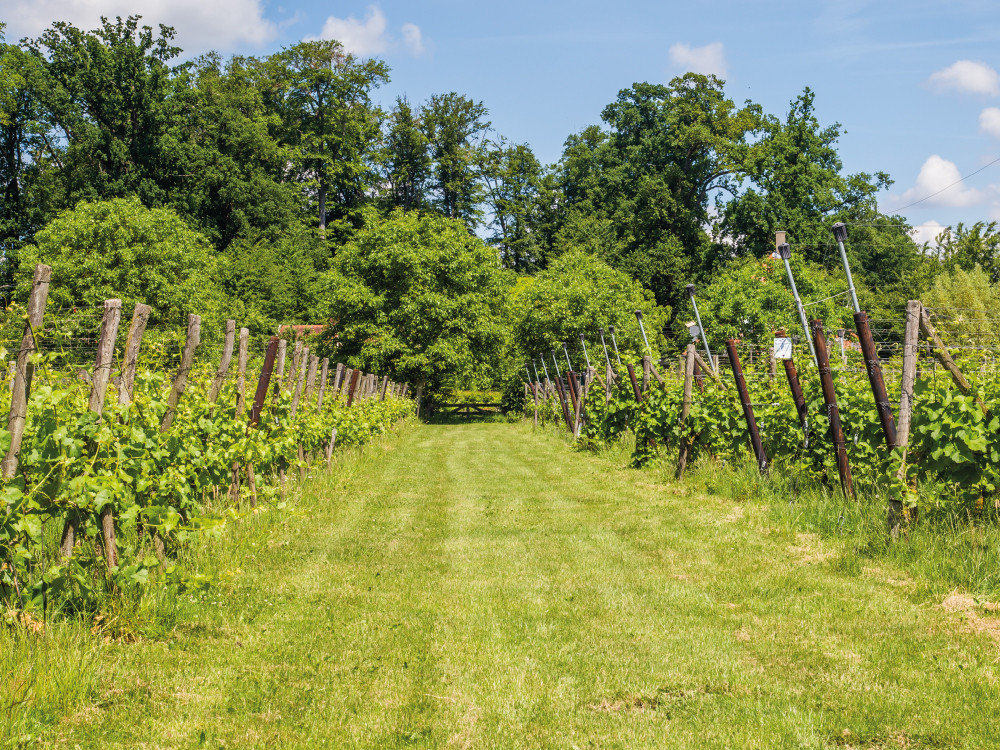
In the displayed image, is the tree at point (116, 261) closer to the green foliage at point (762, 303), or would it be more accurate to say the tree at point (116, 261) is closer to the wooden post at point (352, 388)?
the wooden post at point (352, 388)

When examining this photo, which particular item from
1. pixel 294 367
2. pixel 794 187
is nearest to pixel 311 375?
pixel 294 367

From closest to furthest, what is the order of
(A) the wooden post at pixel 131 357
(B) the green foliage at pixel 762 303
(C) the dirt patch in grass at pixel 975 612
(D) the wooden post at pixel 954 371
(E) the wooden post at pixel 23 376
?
1. (E) the wooden post at pixel 23 376
2. (C) the dirt patch in grass at pixel 975 612
3. (A) the wooden post at pixel 131 357
4. (D) the wooden post at pixel 954 371
5. (B) the green foliage at pixel 762 303

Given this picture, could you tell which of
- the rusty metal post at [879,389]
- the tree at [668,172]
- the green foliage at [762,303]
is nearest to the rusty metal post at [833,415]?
the rusty metal post at [879,389]

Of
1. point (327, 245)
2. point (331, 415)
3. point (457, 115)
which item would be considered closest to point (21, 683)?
point (331, 415)

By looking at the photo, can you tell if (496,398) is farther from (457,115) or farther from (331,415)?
(331,415)

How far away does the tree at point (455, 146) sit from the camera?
2491 inches

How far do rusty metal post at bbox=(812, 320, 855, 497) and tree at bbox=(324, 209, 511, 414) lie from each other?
27.7 metres

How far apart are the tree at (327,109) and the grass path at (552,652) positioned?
5430 centimetres

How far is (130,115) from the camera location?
43.5 metres

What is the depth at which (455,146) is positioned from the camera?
6347 cm

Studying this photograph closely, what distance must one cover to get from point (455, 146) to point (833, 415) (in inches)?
2277

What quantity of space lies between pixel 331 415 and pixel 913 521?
9088 millimetres

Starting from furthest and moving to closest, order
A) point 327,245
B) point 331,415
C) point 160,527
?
point 327,245 < point 331,415 < point 160,527

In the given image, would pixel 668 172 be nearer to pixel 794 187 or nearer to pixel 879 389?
pixel 794 187
